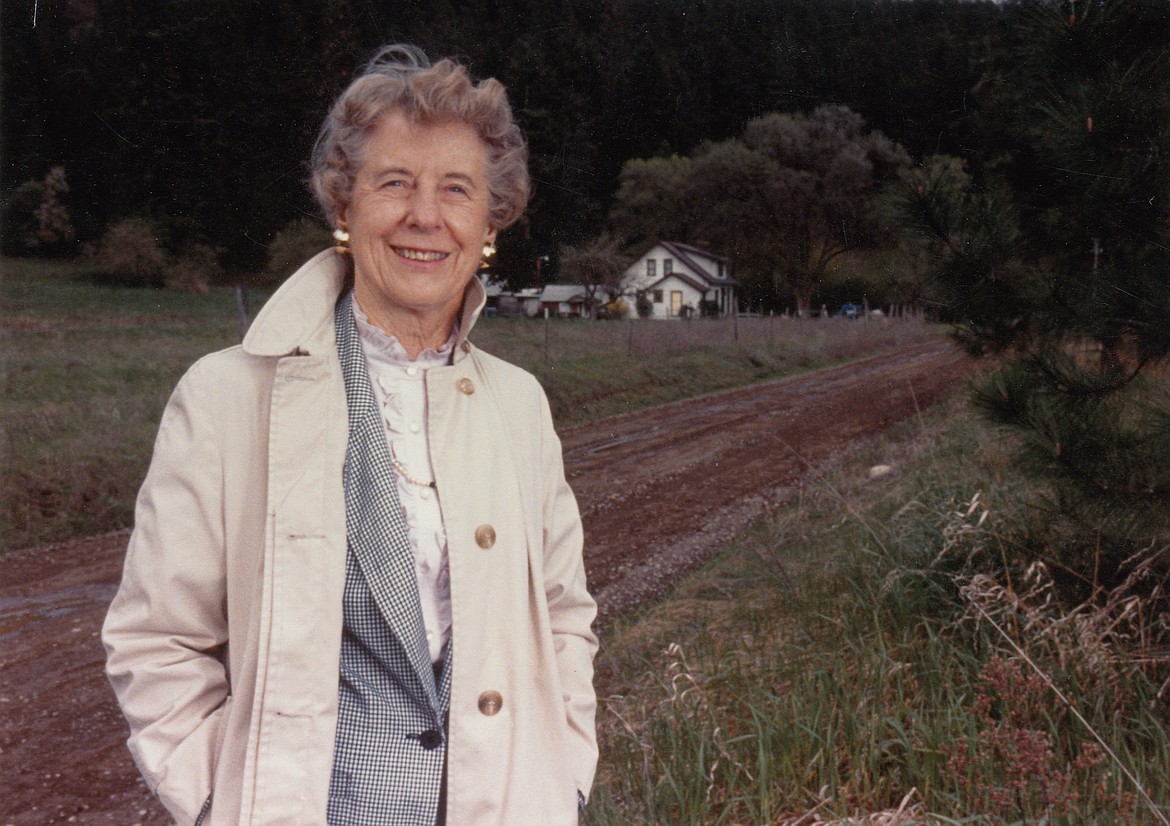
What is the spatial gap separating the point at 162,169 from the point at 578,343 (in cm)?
863

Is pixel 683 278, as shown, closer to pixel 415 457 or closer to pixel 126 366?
pixel 126 366

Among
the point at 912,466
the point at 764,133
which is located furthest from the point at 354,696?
the point at 764,133

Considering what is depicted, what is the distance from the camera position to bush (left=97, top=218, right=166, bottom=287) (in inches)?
662

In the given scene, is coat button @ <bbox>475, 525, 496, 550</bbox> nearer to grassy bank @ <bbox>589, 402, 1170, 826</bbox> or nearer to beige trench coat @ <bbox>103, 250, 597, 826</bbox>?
beige trench coat @ <bbox>103, 250, 597, 826</bbox>

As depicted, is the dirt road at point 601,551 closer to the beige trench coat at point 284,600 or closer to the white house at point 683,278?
the beige trench coat at point 284,600

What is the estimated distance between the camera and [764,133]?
38.2 meters

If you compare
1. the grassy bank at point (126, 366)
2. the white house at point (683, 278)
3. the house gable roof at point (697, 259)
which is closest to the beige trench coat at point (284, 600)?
the grassy bank at point (126, 366)

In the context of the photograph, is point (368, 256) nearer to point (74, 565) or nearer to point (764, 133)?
point (74, 565)

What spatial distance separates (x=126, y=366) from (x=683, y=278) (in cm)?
4273

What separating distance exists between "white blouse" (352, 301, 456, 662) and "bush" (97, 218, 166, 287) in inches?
634

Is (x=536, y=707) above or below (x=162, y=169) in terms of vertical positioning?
below

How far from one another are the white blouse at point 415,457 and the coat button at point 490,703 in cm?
11

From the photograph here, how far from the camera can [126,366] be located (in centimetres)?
1254

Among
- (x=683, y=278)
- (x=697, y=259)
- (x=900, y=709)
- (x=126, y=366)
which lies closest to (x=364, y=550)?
(x=900, y=709)
